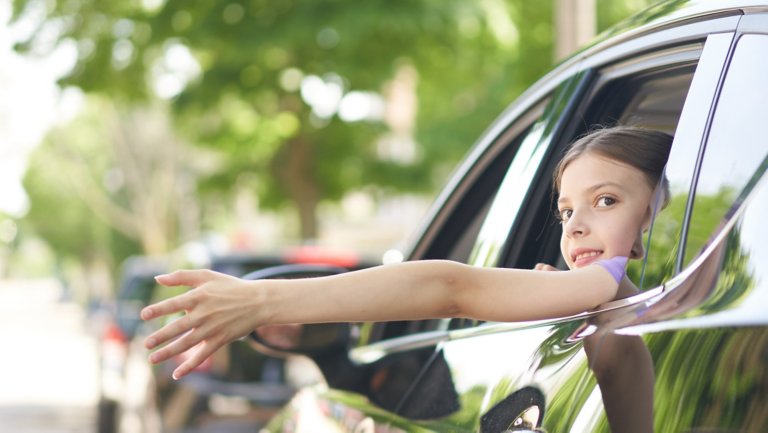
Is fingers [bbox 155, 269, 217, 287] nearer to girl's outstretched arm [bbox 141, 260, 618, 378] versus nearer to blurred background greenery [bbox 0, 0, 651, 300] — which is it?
girl's outstretched arm [bbox 141, 260, 618, 378]

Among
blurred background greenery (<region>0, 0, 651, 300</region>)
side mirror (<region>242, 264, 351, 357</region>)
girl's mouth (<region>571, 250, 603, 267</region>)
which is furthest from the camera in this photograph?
blurred background greenery (<region>0, 0, 651, 300</region>)

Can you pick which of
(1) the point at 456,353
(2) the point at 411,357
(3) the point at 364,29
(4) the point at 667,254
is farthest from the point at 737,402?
(3) the point at 364,29

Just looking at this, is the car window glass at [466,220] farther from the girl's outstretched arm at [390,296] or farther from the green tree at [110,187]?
the green tree at [110,187]

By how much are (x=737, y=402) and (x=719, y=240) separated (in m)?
0.28

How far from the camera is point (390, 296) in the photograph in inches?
69.2

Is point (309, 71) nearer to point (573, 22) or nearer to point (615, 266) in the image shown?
point (573, 22)

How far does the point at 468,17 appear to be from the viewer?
13.1 metres

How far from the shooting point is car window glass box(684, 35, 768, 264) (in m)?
1.55

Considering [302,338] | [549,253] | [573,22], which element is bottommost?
[549,253]

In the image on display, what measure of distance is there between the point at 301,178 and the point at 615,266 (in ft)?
62.8

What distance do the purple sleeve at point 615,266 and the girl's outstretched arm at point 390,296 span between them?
0.01 m

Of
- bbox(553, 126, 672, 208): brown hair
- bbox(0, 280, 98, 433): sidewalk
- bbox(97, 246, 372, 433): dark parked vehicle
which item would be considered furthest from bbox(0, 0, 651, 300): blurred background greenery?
bbox(553, 126, 672, 208): brown hair

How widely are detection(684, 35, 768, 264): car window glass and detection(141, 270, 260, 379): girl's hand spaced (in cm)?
57

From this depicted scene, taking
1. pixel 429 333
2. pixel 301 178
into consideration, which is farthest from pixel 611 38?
pixel 301 178
